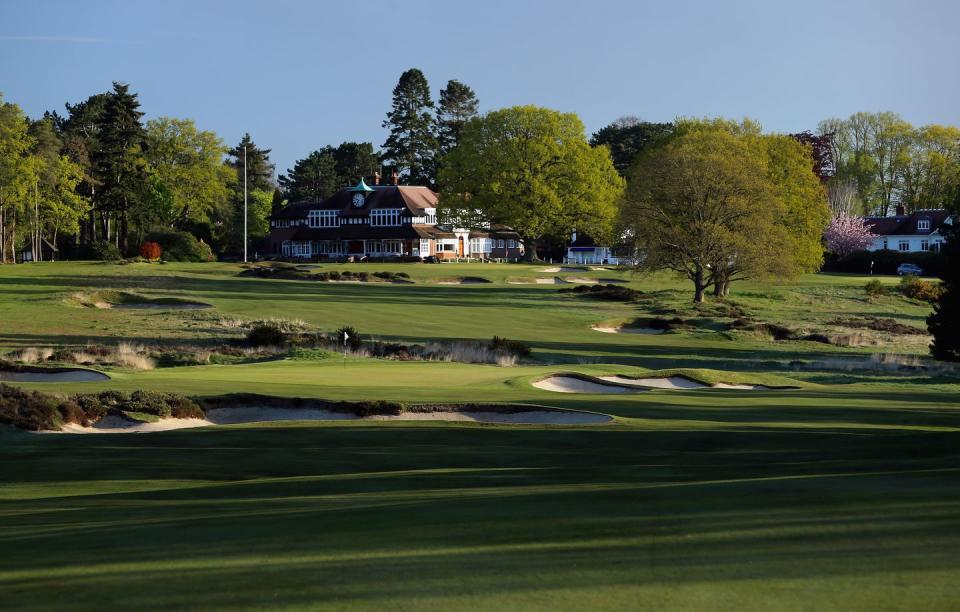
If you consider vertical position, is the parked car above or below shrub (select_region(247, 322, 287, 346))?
above

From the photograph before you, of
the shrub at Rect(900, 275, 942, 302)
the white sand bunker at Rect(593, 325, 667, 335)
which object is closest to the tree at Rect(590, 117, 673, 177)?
the shrub at Rect(900, 275, 942, 302)

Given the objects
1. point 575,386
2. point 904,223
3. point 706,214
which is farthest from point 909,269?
point 575,386

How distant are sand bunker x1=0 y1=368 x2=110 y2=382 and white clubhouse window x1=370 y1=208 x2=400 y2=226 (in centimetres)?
9771

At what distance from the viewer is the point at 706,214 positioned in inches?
2477

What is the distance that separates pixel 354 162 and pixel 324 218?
38.5 metres

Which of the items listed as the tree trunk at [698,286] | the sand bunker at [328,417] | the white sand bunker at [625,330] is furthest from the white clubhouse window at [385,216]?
the sand bunker at [328,417]

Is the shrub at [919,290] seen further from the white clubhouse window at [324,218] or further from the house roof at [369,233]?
the white clubhouse window at [324,218]

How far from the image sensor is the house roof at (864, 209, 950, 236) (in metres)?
125

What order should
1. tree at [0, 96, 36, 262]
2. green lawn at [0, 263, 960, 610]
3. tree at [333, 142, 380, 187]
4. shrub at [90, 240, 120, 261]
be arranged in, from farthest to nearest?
tree at [333, 142, 380, 187] < shrub at [90, 240, 120, 261] < tree at [0, 96, 36, 262] < green lawn at [0, 263, 960, 610]

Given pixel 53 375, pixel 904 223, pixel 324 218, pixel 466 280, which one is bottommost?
pixel 53 375

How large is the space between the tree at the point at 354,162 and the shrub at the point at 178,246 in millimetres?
65256

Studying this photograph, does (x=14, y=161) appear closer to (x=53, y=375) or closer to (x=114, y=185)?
(x=114, y=185)

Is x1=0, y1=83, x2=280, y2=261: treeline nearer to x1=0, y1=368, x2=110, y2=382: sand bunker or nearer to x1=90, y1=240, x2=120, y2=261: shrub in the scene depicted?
x1=90, y1=240, x2=120, y2=261: shrub

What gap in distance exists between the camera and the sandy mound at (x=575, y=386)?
27281mm
